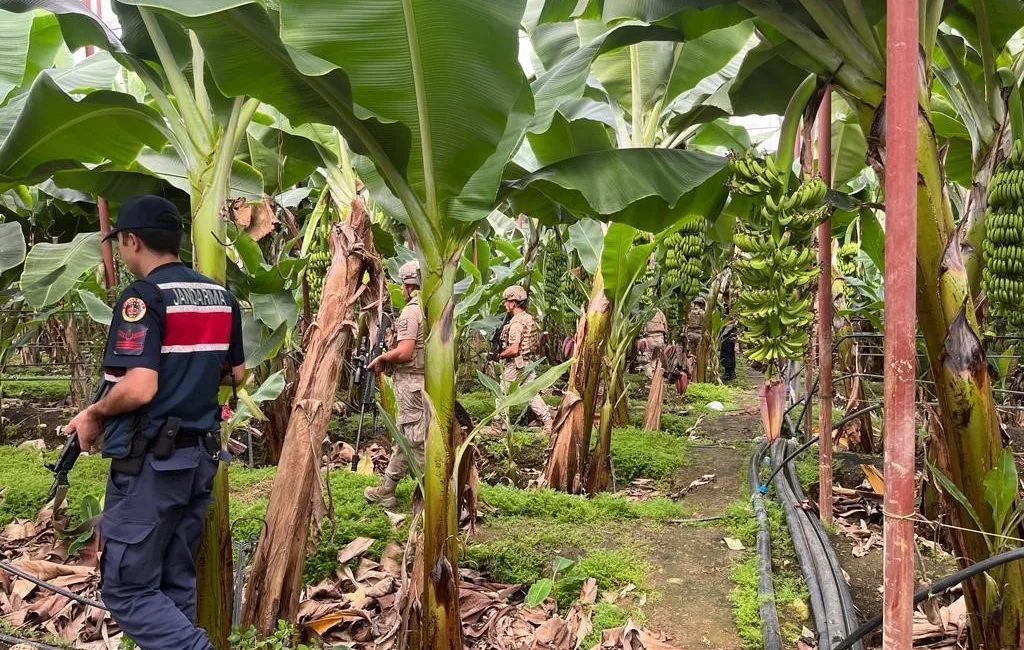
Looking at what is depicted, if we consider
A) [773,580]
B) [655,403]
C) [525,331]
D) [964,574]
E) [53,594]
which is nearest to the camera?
[964,574]

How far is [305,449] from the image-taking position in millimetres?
2730

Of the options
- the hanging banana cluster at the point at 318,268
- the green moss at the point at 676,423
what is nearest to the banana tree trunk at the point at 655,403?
the green moss at the point at 676,423

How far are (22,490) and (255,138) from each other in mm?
2657

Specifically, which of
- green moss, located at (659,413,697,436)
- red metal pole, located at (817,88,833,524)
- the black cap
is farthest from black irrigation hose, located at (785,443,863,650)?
green moss, located at (659,413,697,436)

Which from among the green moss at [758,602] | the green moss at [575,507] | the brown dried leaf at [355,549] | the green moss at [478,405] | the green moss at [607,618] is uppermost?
the green moss at [478,405]

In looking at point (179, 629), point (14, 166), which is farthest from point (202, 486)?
point (14, 166)

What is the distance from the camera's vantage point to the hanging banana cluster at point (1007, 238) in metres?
2.21

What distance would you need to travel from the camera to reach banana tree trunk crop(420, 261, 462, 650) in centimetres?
235

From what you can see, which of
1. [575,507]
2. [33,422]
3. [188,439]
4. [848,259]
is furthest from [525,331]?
[33,422]

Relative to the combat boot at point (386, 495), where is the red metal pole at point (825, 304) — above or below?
above

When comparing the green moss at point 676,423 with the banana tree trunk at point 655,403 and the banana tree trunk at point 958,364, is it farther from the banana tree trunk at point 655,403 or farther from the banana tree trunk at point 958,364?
the banana tree trunk at point 958,364

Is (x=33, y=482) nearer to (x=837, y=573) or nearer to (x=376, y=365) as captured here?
(x=376, y=365)

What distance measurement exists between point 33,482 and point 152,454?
3235mm

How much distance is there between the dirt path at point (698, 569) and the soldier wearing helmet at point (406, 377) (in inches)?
63.0
